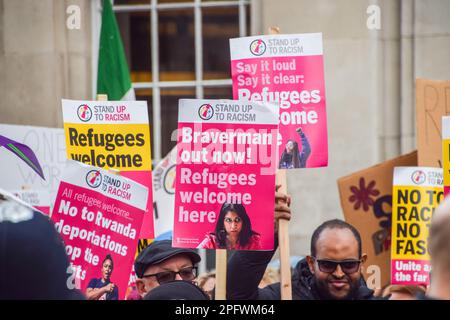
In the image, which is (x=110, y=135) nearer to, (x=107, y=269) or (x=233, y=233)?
(x=107, y=269)

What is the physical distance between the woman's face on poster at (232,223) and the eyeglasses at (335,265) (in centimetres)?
45

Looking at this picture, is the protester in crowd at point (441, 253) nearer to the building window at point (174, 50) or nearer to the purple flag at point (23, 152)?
the purple flag at point (23, 152)

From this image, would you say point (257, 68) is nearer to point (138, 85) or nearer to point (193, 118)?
point (193, 118)

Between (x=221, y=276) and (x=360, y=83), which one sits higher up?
(x=360, y=83)

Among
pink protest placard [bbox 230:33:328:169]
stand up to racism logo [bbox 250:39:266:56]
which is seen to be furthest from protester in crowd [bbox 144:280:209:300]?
stand up to racism logo [bbox 250:39:266:56]

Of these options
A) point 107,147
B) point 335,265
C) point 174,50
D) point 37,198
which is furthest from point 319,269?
point 174,50

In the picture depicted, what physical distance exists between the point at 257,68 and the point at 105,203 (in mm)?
1126

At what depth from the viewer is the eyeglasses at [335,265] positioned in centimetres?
435

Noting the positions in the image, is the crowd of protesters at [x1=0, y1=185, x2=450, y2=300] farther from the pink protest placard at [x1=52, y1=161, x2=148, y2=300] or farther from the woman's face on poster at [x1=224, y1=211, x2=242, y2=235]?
the woman's face on poster at [x1=224, y1=211, x2=242, y2=235]

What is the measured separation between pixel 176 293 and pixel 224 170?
1.21 meters

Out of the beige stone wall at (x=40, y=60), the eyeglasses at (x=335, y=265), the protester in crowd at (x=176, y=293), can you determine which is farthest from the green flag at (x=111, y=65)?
the protester in crowd at (x=176, y=293)

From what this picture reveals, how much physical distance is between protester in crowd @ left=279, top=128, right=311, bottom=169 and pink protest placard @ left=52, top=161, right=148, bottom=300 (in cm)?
80

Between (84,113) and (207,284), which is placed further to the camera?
(207,284)

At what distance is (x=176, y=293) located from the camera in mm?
3400
